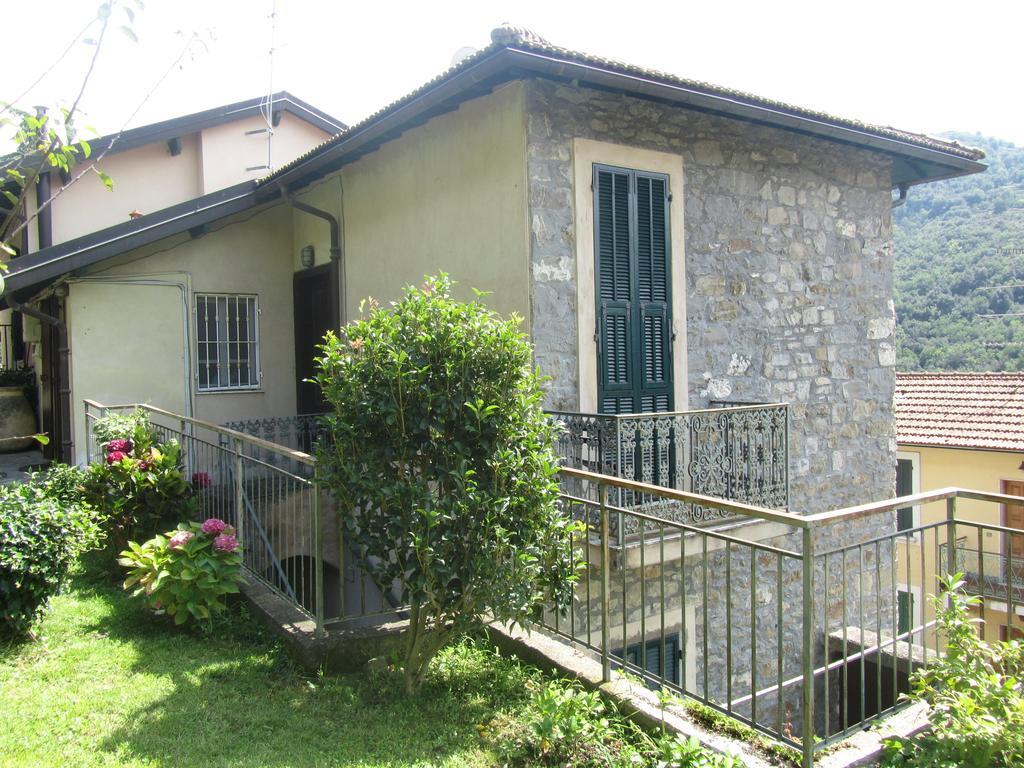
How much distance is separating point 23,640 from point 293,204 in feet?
18.8

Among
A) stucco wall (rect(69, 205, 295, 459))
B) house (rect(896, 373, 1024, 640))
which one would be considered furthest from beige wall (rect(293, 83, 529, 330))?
house (rect(896, 373, 1024, 640))

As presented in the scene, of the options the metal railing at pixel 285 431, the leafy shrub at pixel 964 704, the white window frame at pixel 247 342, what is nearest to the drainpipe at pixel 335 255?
the metal railing at pixel 285 431

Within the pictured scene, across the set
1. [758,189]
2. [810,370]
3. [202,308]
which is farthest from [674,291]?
[202,308]

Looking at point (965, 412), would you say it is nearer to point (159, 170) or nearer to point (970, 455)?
point (970, 455)

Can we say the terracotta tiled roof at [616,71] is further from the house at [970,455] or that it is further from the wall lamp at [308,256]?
the house at [970,455]

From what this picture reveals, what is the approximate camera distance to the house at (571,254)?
6.47 m

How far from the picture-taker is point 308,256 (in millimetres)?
10000

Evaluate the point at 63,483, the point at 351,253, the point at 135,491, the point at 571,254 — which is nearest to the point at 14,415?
the point at 63,483

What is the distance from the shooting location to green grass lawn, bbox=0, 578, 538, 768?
3498 millimetres

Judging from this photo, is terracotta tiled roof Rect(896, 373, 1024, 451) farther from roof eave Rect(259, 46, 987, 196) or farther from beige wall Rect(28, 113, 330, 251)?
beige wall Rect(28, 113, 330, 251)

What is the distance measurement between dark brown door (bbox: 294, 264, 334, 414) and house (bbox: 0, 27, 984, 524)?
0.14 feet

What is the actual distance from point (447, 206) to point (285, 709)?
465 cm

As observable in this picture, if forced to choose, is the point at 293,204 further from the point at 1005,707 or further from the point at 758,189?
the point at 1005,707

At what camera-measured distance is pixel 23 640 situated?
15.5 feet
